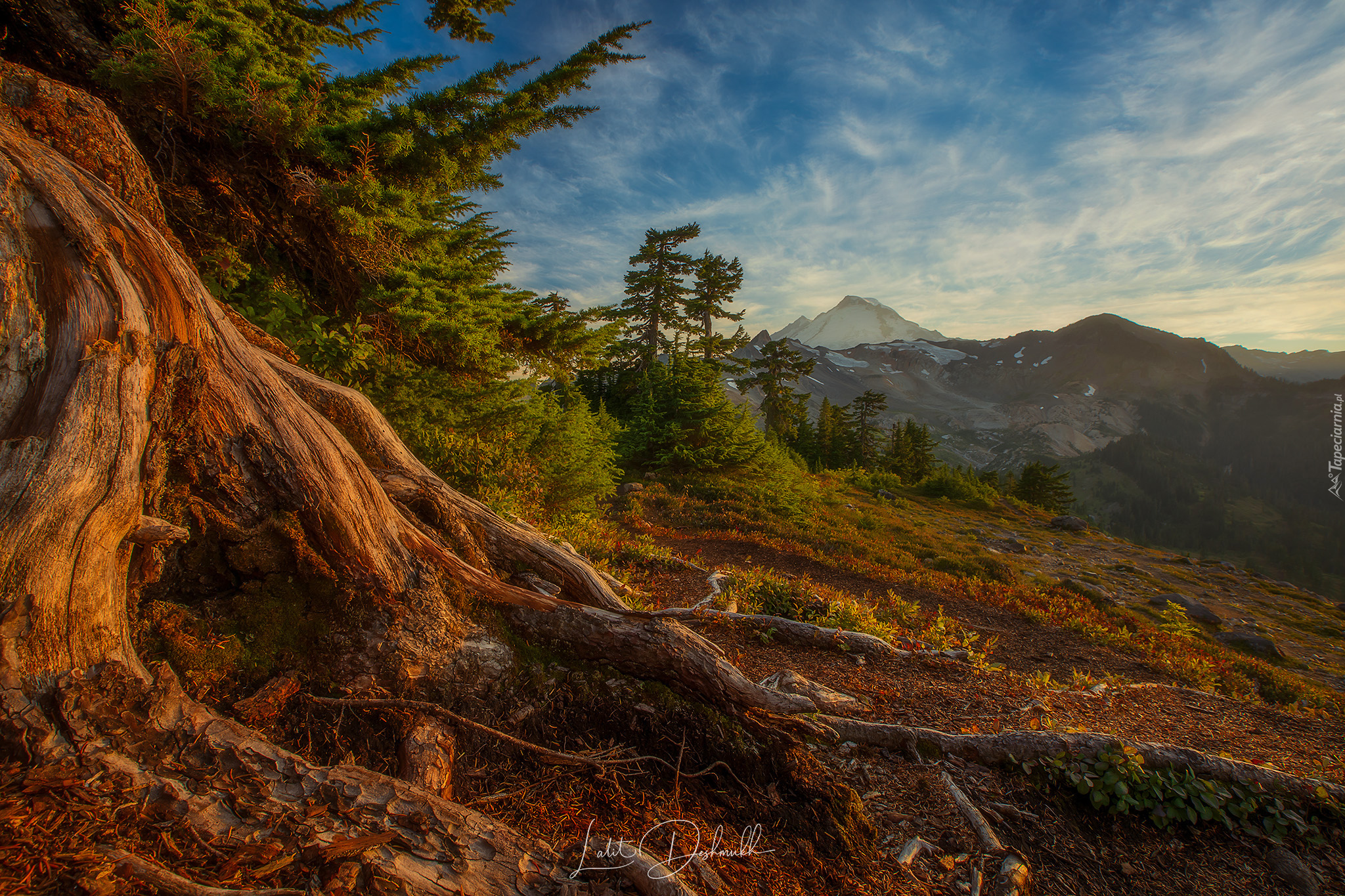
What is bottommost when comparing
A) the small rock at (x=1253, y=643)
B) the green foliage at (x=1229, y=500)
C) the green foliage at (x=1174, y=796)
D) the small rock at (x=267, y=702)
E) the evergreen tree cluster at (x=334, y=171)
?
the green foliage at (x=1229, y=500)

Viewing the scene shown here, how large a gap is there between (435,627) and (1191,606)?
2140 cm

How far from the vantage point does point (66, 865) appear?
1718 mm

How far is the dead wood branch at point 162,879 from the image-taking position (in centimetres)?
177

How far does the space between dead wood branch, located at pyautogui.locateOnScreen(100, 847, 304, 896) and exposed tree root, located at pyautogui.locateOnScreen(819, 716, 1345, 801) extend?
11.8 feet

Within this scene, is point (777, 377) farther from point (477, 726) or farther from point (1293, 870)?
point (477, 726)

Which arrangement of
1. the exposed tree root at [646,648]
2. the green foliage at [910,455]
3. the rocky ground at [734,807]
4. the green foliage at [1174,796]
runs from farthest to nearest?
the green foliage at [910,455], the green foliage at [1174,796], the exposed tree root at [646,648], the rocky ground at [734,807]

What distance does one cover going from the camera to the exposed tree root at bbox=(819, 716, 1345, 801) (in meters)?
3.85

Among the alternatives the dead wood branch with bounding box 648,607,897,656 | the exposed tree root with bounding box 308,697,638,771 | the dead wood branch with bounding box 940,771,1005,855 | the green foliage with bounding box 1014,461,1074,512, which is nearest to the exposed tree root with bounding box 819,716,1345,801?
the dead wood branch with bounding box 940,771,1005,855

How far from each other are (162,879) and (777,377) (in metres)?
34.1

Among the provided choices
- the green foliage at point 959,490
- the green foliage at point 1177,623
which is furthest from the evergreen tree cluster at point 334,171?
the green foliage at point 959,490

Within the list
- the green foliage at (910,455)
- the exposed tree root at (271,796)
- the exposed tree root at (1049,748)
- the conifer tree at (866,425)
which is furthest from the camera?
the green foliage at (910,455)

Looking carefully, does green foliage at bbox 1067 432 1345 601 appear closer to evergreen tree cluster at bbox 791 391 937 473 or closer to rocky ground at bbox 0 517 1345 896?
evergreen tree cluster at bbox 791 391 937 473

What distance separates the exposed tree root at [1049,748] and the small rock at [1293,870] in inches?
18.6

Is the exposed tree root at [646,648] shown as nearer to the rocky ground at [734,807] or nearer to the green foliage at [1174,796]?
the rocky ground at [734,807]
